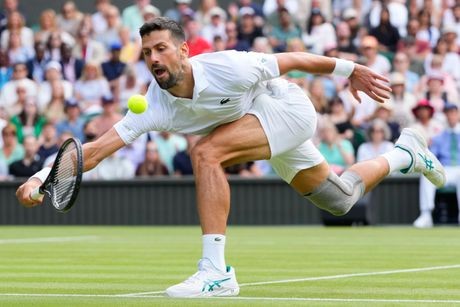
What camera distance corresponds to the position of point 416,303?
23.0ft

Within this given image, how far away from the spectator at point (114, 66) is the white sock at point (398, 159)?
1214 cm

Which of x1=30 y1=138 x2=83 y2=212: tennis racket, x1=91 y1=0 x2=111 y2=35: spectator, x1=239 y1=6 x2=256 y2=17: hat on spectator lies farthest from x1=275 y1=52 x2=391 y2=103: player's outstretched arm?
x1=91 y1=0 x2=111 y2=35: spectator

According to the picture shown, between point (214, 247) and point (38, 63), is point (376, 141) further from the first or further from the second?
point (214, 247)

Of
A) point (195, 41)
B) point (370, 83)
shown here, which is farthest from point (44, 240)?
point (370, 83)

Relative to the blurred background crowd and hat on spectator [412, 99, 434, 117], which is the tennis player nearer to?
hat on spectator [412, 99, 434, 117]

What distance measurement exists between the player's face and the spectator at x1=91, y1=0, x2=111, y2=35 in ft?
51.4

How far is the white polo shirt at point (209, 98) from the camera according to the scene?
800 centimetres

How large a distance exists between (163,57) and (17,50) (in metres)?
15.5

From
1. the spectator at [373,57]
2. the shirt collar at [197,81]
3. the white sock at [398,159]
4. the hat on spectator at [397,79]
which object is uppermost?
the spectator at [373,57]

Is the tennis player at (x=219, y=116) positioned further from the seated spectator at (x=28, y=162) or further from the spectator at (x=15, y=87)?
the spectator at (x=15, y=87)

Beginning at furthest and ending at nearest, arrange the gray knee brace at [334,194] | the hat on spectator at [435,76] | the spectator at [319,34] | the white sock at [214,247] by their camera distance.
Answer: the spectator at [319,34], the hat on spectator at [435,76], the gray knee brace at [334,194], the white sock at [214,247]

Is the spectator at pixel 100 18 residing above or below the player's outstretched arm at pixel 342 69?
above

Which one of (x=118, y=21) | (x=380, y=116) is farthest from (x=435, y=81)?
(x=118, y=21)

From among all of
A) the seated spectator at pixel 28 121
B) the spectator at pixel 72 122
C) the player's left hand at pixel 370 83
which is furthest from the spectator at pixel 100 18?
the player's left hand at pixel 370 83
